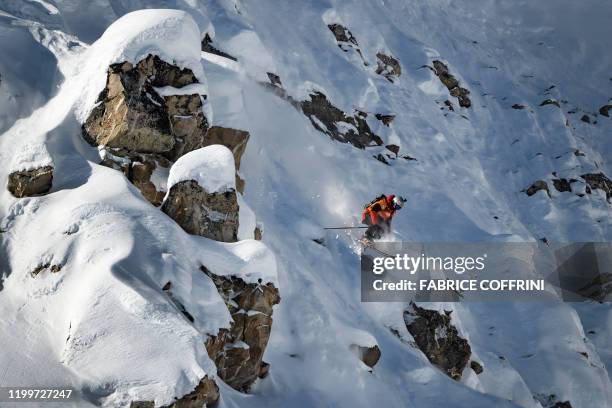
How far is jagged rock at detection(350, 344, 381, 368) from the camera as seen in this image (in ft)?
54.4

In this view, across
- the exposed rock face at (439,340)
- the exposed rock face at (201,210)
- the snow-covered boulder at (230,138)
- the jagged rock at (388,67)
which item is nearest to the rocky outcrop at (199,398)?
the exposed rock face at (201,210)

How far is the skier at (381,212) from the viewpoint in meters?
17.9

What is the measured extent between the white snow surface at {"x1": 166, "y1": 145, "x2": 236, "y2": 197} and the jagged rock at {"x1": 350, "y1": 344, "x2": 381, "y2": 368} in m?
6.22

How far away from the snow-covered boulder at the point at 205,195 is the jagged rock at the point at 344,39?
23.6 meters

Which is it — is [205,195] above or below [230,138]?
above

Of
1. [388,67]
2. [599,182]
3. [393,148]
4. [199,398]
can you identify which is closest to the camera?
[199,398]

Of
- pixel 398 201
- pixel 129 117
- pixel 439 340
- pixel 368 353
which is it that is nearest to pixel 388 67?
pixel 439 340

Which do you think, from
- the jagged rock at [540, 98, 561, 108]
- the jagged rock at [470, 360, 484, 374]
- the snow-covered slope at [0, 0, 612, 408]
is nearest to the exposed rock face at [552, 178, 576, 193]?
the snow-covered slope at [0, 0, 612, 408]

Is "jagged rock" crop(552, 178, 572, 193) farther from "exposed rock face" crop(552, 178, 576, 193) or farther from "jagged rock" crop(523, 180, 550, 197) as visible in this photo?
"jagged rock" crop(523, 180, 550, 197)

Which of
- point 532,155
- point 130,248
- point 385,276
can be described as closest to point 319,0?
point 532,155

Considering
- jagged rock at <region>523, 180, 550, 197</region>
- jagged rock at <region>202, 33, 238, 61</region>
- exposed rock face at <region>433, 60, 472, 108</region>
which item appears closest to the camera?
jagged rock at <region>202, 33, 238, 61</region>

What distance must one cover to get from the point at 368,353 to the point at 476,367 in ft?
25.4

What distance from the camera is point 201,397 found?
901cm

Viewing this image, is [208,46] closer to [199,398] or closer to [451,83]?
[199,398]
